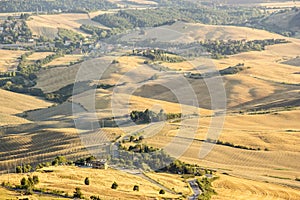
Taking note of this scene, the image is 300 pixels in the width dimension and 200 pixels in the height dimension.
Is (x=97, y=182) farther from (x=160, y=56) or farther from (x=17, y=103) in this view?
(x=160, y=56)

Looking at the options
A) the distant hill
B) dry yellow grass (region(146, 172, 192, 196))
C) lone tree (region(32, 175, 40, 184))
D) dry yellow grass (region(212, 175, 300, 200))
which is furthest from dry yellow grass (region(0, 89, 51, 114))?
the distant hill

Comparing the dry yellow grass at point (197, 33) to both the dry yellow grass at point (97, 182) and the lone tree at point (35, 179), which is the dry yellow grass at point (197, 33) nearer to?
the dry yellow grass at point (97, 182)

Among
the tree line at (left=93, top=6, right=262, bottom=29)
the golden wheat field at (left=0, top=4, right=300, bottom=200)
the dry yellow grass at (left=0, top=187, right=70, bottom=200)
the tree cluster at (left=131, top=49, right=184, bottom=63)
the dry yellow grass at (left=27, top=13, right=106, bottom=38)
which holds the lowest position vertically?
the tree line at (left=93, top=6, right=262, bottom=29)

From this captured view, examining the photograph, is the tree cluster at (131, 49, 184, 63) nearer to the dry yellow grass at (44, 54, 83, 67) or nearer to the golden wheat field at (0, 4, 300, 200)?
the golden wheat field at (0, 4, 300, 200)

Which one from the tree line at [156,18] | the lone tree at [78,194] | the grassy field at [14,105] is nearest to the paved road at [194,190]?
the lone tree at [78,194]

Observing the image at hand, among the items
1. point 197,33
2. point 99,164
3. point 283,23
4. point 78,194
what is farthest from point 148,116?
point 283,23

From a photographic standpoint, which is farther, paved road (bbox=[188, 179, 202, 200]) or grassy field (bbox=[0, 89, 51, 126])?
grassy field (bbox=[0, 89, 51, 126])
